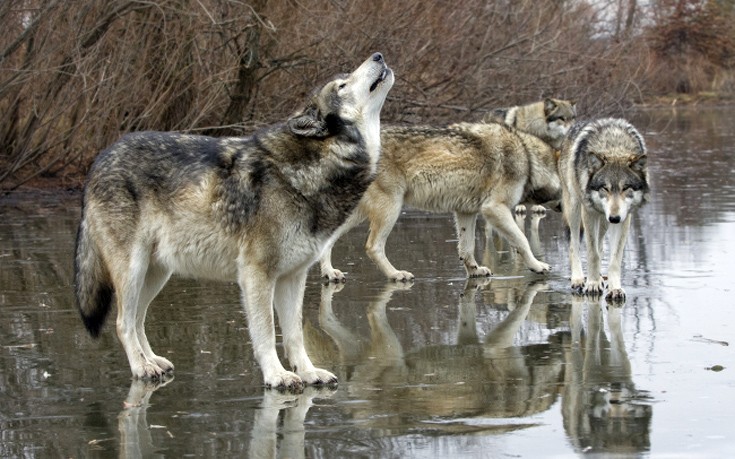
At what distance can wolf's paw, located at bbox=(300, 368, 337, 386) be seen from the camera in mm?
6984

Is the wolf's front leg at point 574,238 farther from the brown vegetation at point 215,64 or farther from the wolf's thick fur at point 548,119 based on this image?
the brown vegetation at point 215,64

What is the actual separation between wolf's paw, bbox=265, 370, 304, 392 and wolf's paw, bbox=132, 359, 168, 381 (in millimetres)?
705

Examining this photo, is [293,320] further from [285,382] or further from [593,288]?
[593,288]

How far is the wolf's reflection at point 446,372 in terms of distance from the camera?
20.7 feet

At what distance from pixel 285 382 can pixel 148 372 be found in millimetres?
876

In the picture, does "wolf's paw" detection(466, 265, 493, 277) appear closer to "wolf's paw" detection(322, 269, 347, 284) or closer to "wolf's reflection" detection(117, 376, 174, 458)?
"wolf's paw" detection(322, 269, 347, 284)

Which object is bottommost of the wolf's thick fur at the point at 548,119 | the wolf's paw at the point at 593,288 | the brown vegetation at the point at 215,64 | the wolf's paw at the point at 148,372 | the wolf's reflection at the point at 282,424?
the wolf's reflection at the point at 282,424

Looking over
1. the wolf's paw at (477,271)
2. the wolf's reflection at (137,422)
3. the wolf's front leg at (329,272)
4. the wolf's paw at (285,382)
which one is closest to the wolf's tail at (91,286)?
the wolf's reflection at (137,422)

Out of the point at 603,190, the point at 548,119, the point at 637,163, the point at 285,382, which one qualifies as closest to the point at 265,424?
the point at 285,382

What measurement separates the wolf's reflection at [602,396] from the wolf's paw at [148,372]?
236cm

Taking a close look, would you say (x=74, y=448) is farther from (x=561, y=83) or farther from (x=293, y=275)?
(x=561, y=83)

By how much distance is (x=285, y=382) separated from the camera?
683 centimetres

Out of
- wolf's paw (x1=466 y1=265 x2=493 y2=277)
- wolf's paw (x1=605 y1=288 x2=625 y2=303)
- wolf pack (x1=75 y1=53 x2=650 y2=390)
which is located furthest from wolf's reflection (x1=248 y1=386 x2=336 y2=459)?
wolf's paw (x1=466 y1=265 x2=493 y2=277)

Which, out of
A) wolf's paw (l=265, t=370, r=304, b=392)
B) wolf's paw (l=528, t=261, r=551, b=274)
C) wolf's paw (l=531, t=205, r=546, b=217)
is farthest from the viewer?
wolf's paw (l=531, t=205, r=546, b=217)
